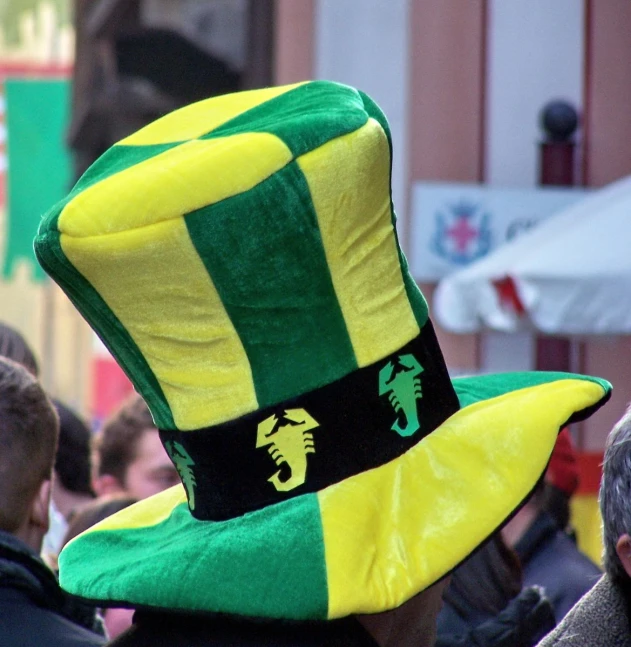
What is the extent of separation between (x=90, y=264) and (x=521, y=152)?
580cm

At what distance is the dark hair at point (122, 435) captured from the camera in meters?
3.49

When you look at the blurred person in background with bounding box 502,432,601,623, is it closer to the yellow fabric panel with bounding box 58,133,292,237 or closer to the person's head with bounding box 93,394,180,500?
the person's head with bounding box 93,394,180,500

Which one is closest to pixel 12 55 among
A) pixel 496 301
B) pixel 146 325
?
pixel 496 301

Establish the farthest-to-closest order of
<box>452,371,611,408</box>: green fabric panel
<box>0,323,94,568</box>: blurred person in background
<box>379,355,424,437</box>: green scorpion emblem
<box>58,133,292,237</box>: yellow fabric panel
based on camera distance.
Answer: <box>0,323,94,568</box>: blurred person in background < <box>452,371,611,408</box>: green fabric panel < <box>379,355,424,437</box>: green scorpion emblem < <box>58,133,292,237</box>: yellow fabric panel

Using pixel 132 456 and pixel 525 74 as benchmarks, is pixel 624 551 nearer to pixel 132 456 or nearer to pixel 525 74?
pixel 132 456

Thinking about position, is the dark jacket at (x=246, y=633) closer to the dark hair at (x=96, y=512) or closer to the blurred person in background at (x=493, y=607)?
the blurred person in background at (x=493, y=607)

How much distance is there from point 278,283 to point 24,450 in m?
1.07

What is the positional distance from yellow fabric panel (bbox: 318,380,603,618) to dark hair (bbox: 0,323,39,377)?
2025mm

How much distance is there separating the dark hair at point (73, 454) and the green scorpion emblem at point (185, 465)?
2.43 meters

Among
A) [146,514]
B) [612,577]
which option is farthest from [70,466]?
[146,514]

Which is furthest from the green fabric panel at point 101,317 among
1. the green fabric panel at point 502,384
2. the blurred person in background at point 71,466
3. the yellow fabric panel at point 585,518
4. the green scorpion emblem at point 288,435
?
the yellow fabric panel at point 585,518

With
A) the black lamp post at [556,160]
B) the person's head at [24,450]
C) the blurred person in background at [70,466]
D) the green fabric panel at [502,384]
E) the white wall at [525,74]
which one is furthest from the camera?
the white wall at [525,74]

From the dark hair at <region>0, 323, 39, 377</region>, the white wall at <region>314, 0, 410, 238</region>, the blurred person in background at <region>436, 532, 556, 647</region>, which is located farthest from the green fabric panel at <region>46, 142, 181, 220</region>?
the white wall at <region>314, 0, 410, 238</region>

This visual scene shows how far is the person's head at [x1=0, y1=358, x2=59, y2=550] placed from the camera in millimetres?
2207
